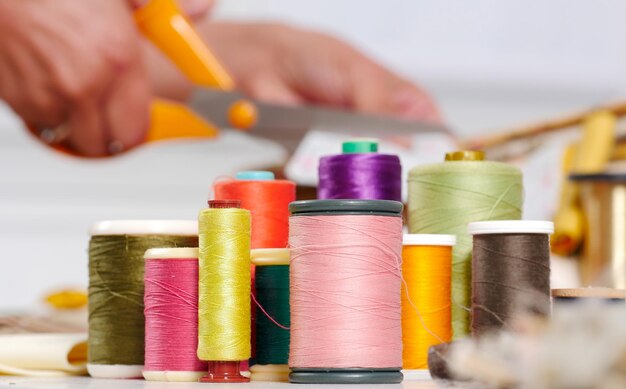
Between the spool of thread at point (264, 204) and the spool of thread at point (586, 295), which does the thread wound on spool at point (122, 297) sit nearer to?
the spool of thread at point (264, 204)

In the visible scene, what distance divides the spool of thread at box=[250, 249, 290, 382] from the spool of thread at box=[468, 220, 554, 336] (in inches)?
8.3

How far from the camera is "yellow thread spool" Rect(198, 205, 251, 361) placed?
1.10 m

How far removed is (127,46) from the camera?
8.58 ft

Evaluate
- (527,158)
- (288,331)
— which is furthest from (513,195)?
(527,158)

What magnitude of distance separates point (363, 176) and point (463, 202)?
0.39ft

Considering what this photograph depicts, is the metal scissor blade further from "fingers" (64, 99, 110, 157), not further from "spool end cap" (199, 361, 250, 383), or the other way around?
"spool end cap" (199, 361, 250, 383)

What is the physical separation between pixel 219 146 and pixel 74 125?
403 mm

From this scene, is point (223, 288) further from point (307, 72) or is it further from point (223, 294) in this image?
point (307, 72)

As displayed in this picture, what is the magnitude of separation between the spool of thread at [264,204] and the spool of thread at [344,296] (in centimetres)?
16

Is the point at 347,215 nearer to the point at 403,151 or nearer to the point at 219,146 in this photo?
the point at 403,151

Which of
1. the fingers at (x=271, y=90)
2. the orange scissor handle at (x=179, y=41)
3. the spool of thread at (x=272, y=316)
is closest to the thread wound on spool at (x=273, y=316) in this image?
the spool of thread at (x=272, y=316)

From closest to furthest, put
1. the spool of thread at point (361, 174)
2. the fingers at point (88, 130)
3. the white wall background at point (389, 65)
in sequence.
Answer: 1. the spool of thread at point (361, 174)
2. the fingers at point (88, 130)
3. the white wall background at point (389, 65)

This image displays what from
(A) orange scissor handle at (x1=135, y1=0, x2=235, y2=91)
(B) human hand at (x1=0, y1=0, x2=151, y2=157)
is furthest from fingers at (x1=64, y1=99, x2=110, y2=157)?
(A) orange scissor handle at (x1=135, y1=0, x2=235, y2=91)

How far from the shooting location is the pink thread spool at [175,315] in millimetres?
1152
